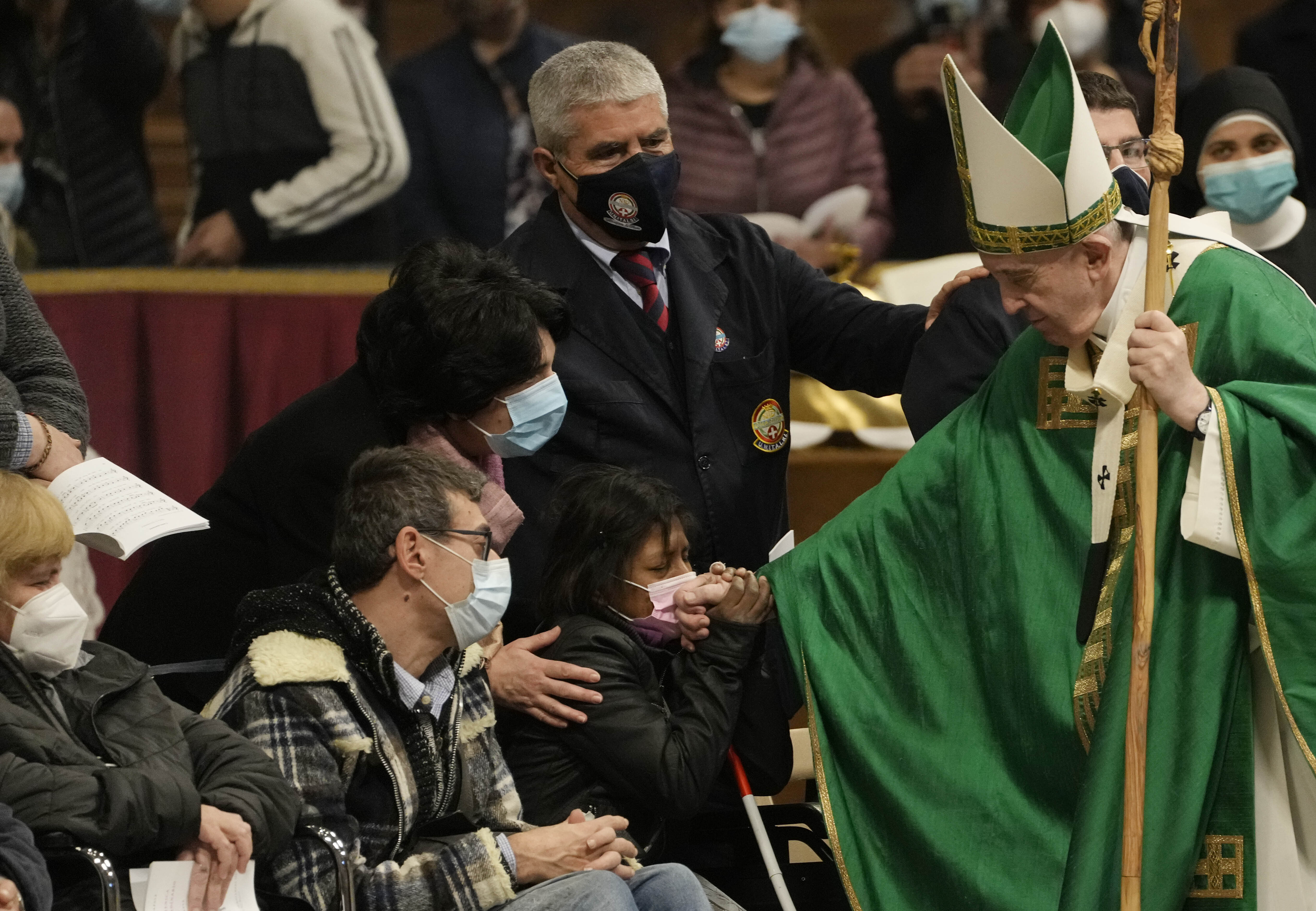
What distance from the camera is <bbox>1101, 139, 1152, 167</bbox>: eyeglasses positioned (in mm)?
4309

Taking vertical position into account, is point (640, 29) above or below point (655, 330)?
above

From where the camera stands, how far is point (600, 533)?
3.84 meters

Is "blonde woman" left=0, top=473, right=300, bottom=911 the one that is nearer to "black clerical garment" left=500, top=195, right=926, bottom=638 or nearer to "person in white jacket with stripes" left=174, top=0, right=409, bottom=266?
"black clerical garment" left=500, top=195, right=926, bottom=638

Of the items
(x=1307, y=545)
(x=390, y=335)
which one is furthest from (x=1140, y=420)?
(x=390, y=335)

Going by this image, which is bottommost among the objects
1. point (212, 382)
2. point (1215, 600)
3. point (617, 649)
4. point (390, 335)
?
point (212, 382)

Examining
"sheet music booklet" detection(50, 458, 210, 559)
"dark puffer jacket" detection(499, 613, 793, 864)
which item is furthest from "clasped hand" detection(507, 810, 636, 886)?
"sheet music booklet" detection(50, 458, 210, 559)

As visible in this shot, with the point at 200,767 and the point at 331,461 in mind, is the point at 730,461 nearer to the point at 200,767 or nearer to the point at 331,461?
the point at 331,461

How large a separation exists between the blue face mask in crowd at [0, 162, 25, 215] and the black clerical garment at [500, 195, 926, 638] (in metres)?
2.72

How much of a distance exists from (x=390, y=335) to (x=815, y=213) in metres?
3.36

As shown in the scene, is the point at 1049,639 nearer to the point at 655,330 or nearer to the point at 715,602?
the point at 715,602

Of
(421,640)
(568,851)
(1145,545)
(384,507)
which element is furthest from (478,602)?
(1145,545)

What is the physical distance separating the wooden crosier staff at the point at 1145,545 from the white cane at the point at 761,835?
65cm

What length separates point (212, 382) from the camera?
267 inches

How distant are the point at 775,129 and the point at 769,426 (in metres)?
2.69
